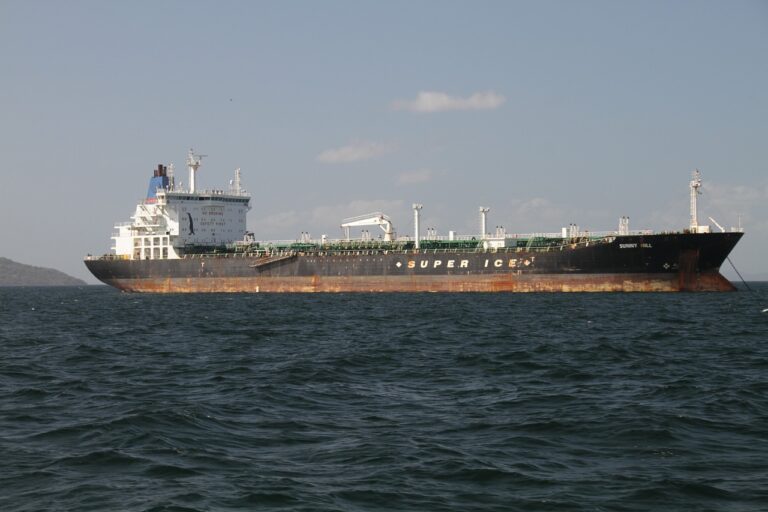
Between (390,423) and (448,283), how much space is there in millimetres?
48904

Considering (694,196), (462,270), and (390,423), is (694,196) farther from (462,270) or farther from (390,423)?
(390,423)

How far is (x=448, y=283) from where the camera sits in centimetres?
6284

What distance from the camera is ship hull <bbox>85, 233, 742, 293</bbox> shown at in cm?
5553

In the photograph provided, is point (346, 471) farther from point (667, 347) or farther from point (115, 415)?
point (667, 347)

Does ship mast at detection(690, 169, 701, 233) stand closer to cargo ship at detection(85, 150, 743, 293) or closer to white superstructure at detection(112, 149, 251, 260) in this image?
cargo ship at detection(85, 150, 743, 293)

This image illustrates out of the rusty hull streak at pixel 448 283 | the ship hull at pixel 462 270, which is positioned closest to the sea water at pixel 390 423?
the ship hull at pixel 462 270

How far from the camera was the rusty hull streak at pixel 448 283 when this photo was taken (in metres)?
56.5

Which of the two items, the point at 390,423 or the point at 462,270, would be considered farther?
the point at 462,270

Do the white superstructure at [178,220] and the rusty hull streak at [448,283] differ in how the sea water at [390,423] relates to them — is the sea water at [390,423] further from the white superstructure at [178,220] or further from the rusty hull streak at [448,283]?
the white superstructure at [178,220]

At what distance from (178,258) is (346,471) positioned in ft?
221

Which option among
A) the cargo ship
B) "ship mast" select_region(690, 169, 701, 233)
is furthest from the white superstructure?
"ship mast" select_region(690, 169, 701, 233)

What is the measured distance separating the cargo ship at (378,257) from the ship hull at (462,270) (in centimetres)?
8

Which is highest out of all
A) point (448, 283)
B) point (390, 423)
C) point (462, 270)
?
point (462, 270)

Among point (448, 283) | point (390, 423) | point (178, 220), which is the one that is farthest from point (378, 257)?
point (390, 423)
